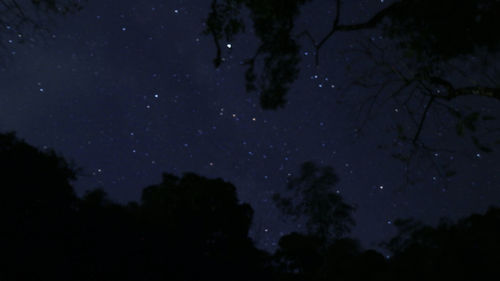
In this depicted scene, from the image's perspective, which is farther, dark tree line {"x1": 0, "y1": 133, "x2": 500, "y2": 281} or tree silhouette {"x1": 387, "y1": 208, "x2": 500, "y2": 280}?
dark tree line {"x1": 0, "y1": 133, "x2": 500, "y2": 281}

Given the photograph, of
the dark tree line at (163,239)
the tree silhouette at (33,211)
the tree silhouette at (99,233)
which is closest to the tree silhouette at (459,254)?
the dark tree line at (163,239)

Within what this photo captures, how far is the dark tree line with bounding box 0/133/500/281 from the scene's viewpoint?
9398 mm

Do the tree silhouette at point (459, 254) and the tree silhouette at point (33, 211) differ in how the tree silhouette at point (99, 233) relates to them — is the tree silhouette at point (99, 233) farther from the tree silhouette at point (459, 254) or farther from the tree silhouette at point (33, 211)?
the tree silhouette at point (459, 254)

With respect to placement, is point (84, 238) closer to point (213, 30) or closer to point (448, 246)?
point (213, 30)

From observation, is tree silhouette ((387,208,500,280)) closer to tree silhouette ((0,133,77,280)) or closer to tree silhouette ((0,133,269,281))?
tree silhouette ((0,133,269,281))

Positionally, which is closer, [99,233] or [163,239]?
[99,233]

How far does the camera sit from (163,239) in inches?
530

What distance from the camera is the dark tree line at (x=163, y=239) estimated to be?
940cm

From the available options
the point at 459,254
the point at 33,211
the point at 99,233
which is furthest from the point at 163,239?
the point at 459,254

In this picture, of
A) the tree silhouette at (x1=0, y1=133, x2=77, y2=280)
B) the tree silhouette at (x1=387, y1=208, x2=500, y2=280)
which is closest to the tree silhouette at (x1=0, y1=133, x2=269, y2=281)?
the tree silhouette at (x1=0, y1=133, x2=77, y2=280)

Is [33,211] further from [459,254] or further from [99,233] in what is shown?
[459,254]

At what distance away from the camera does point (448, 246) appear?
968 centimetres

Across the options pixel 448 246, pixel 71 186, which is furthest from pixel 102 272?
pixel 448 246

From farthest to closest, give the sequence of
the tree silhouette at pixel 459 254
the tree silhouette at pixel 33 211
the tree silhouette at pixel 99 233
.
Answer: the tree silhouette at pixel 99 233, the tree silhouette at pixel 33 211, the tree silhouette at pixel 459 254
